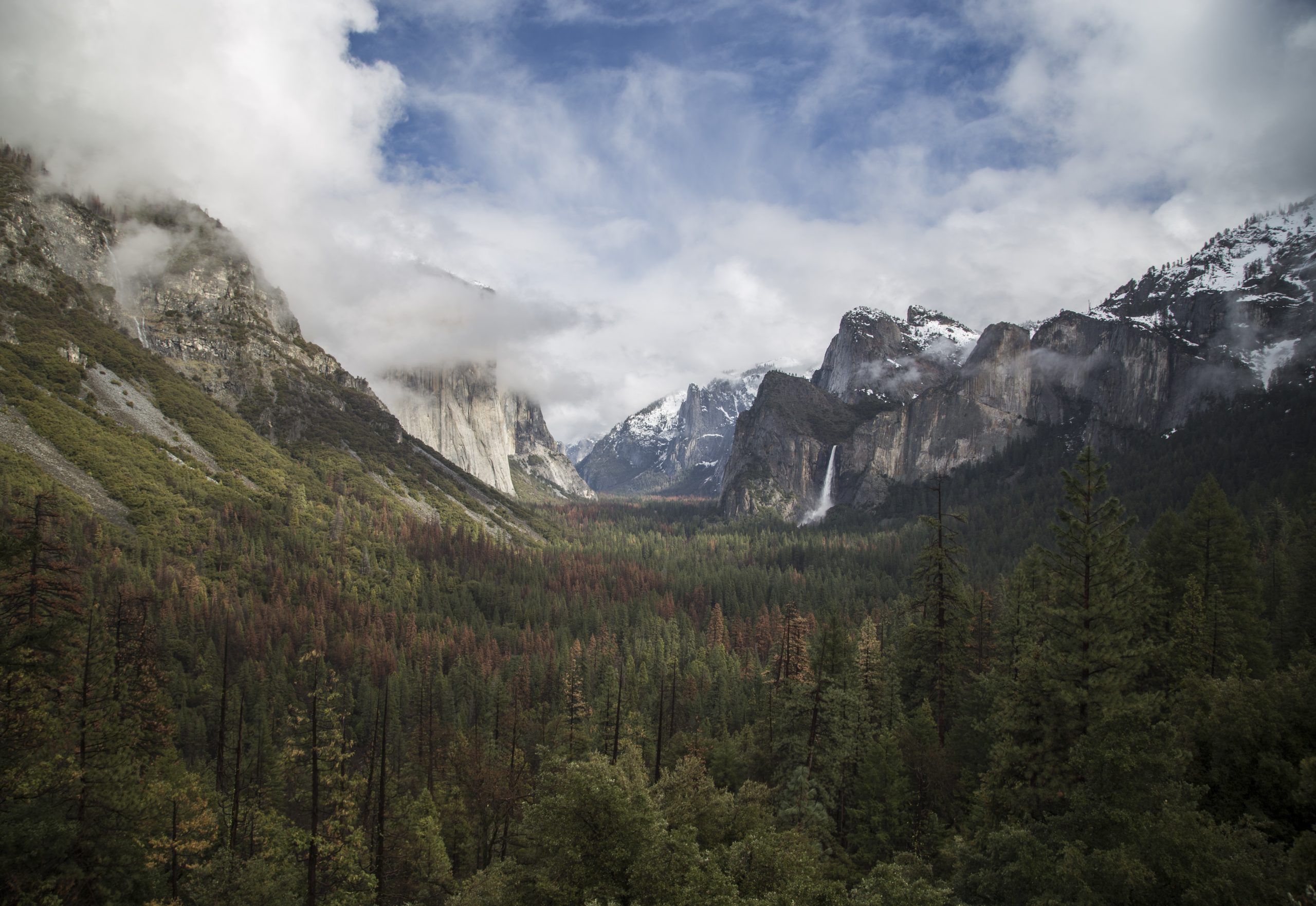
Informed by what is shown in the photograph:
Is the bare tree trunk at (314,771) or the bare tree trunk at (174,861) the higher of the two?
the bare tree trunk at (314,771)

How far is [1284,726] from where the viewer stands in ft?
61.1

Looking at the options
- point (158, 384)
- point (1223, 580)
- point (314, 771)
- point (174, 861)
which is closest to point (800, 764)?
point (314, 771)

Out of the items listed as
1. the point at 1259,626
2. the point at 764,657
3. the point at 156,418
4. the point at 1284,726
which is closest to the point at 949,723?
the point at 1259,626

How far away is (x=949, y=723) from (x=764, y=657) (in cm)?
5311

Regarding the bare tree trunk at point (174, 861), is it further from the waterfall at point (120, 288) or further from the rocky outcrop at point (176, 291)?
the waterfall at point (120, 288)

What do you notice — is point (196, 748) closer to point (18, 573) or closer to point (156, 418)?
point (18, 573)

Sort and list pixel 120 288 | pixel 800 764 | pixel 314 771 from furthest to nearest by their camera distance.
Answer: pixel 120 288 → pixel 800 764 → pixel 314 771

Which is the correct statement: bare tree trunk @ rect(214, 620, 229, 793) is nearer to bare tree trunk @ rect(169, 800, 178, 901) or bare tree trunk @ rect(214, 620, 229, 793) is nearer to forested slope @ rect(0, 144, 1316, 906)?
forested slope @ rect(0, 144, 1316, 906)

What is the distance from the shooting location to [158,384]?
461 feet

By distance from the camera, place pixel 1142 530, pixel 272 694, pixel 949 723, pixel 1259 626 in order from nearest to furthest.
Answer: pixel 1259 626 < pixel 949 723 < pixel 272 694 < pixel 1142 530

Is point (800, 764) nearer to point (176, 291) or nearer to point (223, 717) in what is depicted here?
point (223, 717)

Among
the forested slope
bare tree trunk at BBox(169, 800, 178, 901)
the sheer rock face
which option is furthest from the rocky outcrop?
bare tree trunk at BBox(169, 800, 178, 901)

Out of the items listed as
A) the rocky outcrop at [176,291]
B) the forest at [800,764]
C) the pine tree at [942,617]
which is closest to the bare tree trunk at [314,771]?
the forest at [800,764]

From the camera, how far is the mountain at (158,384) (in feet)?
347
